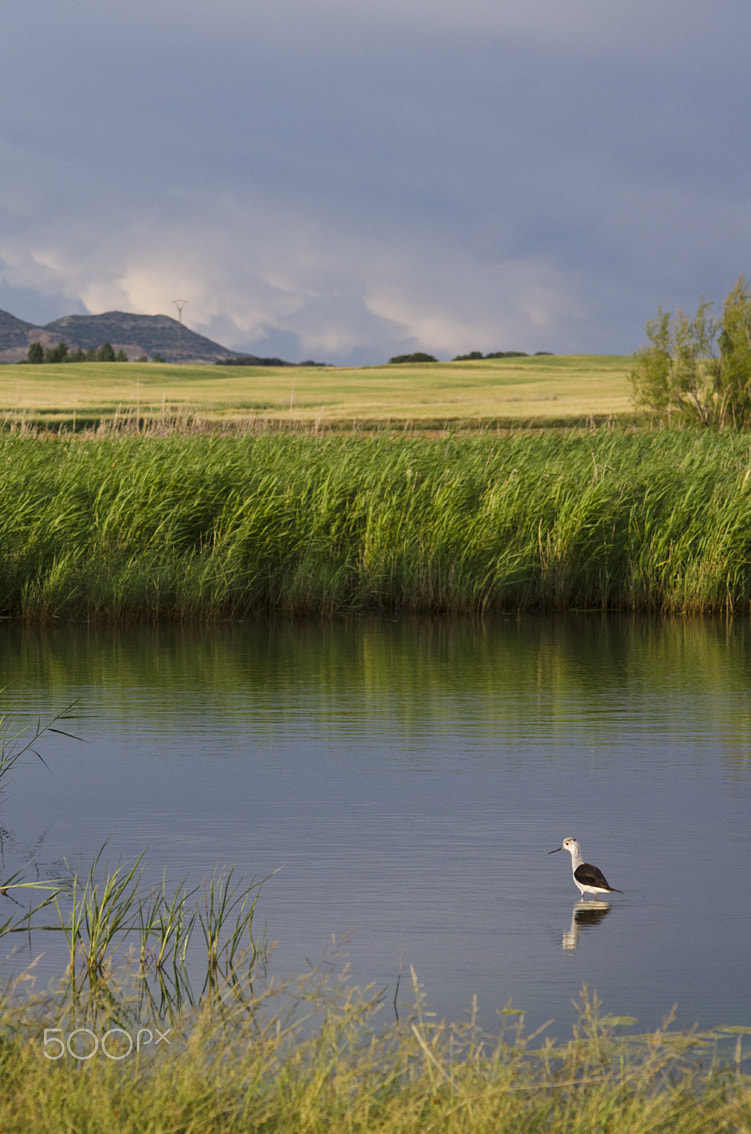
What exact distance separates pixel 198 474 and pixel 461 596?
3552 millimetres

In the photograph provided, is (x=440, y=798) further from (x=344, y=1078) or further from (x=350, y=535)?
(x=350, y=535)

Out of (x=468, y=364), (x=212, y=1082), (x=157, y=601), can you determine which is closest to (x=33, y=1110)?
(x=212, y=1082)

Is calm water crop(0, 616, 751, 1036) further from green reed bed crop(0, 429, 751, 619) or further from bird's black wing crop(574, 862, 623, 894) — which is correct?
green reed bed crop(0, 429, 751, 619)

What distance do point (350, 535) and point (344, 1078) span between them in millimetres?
14070

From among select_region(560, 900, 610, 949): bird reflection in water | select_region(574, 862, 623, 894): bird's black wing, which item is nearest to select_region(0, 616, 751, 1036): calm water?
select_region(560, 900, 610, 949): bird reflection in water

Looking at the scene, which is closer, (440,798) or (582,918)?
(582,918)

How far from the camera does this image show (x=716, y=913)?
5.86 metres

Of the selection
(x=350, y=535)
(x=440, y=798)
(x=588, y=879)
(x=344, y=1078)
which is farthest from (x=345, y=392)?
(x=344, y=1078)

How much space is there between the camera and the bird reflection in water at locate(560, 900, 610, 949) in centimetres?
557

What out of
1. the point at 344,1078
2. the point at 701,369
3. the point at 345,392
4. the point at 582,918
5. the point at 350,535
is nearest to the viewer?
the point at 344,1078

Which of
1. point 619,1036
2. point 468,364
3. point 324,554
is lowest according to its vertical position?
point 619,1036

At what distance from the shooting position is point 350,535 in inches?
698

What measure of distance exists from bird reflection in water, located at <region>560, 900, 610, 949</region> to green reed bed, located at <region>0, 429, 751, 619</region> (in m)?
11.1

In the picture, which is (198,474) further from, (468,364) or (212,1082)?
(468,364)
